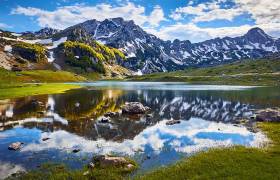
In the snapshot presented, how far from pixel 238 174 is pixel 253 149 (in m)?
11.7

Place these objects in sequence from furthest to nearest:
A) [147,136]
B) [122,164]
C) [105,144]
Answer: [147,136], [105,144], [122,164]

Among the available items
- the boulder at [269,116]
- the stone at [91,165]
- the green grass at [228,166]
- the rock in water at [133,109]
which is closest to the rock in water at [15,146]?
the stone at [91,165]

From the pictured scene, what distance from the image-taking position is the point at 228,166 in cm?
3288

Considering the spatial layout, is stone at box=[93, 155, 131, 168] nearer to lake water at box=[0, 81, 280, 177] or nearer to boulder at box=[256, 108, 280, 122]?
lake water at box=[0, 81, 280, 177]

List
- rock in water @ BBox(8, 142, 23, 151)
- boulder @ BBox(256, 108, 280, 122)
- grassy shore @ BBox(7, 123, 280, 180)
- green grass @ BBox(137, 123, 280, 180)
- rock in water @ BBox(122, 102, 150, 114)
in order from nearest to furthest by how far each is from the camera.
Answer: green grass @ BBox(137, 123, 280, 180) → grassy shore @ BBox(7, 123, 280, 180) → rock in water @ BBox(8, 142, 23, 151) → boulder @ BBox(256, 108, 280, 122) → rock in water @ BBox(122, 102, 150, 114)

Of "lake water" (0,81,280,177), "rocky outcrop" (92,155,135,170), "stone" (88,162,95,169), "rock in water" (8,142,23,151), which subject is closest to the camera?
"stone" (88,162,95,169)

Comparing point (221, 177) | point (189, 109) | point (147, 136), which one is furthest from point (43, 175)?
point (189, 109)

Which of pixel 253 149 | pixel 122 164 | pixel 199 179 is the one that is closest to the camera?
pixel 199 179

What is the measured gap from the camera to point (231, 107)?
93938 millimetres

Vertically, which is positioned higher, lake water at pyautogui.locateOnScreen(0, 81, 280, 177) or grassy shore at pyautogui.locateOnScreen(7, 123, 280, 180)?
grassy shore at pyautogui.locateOnScreen(7, 123, 280, 180)

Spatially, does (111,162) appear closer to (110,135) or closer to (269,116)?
(110,135)

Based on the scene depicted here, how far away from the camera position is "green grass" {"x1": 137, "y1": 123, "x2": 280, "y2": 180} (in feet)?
99.0

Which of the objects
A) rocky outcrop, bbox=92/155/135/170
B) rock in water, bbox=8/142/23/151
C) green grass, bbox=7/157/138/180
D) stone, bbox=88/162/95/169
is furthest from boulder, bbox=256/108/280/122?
rock in water, bbox=8/142/23/151

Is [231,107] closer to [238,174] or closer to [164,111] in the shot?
[164,111]
